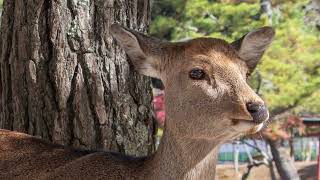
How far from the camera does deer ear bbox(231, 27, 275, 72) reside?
103 inches

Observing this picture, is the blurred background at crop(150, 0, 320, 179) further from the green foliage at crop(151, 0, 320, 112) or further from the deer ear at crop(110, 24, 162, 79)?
the deer ear at crop(110, 24, 162, 79)

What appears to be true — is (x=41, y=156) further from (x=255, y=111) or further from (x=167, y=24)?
(x=167, y=24)

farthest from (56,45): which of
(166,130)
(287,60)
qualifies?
(287,60)

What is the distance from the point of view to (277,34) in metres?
9.53

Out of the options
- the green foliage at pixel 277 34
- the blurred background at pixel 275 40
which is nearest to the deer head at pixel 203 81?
the blurred background at pixel 275 40

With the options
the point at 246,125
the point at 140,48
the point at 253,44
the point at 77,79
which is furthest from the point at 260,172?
the point at 246,125

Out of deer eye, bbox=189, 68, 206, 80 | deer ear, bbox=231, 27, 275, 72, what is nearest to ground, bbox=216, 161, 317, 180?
deer ear, bbox=231, 27, 275, 72

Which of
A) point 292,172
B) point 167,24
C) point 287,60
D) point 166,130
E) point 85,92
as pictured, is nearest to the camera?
point 166,130

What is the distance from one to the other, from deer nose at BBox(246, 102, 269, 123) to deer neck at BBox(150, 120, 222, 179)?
0.74 ft

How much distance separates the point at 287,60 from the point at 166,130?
281 inches

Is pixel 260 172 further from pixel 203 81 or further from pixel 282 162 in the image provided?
A: pixel 203 81

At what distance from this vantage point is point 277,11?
10.5 m

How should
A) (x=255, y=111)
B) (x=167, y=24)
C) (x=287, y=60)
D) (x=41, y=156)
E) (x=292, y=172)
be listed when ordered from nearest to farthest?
(x=255, y=111) → (x=41, y=156) → (x=287, y=60) → (x=167, y=24) → (x=292, y=172)

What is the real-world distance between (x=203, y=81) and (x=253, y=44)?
1.31 feet
